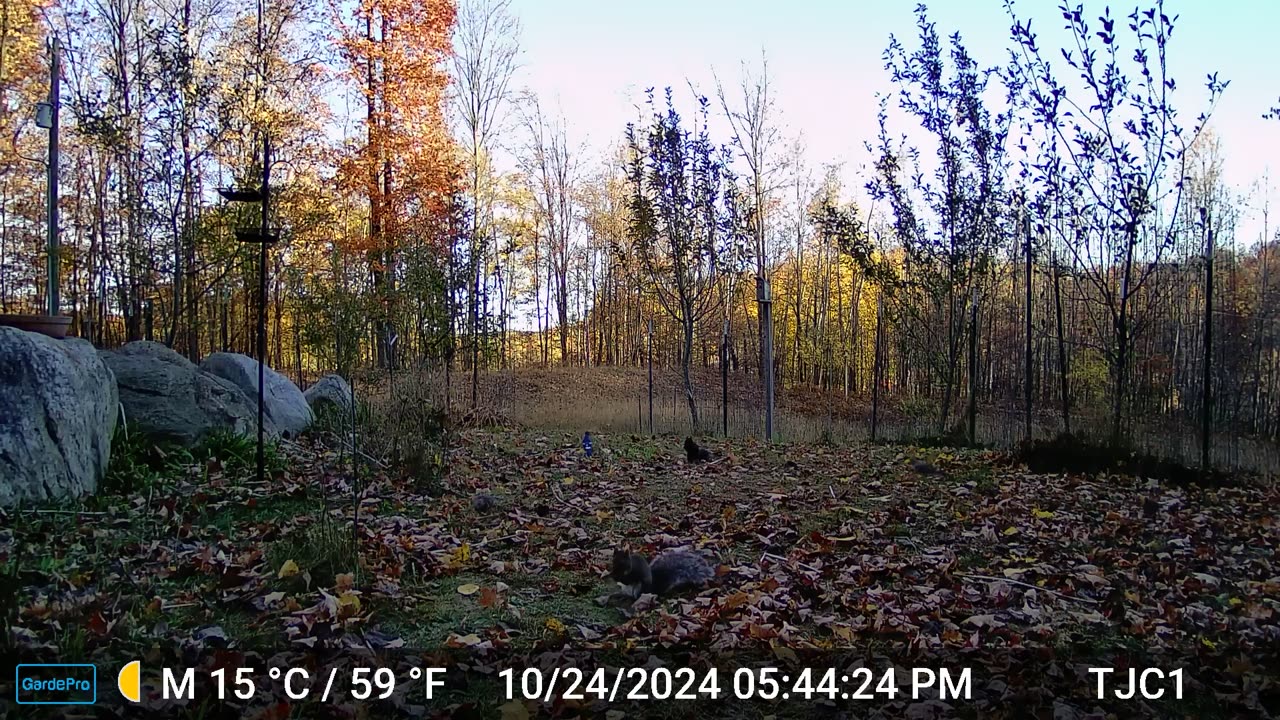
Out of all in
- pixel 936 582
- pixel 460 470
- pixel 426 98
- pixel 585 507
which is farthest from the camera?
pixel 426 98

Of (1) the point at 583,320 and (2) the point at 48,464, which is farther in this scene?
(1) the point at 583,320

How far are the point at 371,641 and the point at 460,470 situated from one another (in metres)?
3.44

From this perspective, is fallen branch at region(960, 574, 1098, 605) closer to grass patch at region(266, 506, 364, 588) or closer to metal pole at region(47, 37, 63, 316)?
grass patch at region(266, 506, 364, 588)

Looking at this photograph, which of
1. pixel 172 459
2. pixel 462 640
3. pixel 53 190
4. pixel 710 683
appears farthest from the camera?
pixel 53 190

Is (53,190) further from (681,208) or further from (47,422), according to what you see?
(681,208)

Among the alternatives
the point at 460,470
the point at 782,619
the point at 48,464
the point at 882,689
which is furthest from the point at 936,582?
the point at 48,464

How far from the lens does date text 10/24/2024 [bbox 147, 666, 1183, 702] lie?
6.91 ft

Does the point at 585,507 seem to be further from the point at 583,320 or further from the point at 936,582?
the point at 583,320

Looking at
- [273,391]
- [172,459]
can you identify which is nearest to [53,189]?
[273,391]

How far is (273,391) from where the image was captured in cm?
718

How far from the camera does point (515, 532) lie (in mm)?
4078

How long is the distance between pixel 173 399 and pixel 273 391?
156 cm

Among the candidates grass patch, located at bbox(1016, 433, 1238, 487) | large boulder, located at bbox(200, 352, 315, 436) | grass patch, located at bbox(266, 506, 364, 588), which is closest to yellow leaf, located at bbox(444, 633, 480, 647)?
grass patch, located at bbox(266, 506, 364, 588)

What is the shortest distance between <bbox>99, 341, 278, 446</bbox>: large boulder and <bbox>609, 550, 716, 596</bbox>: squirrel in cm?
394
